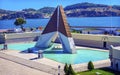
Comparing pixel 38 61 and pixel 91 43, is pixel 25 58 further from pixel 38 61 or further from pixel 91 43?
pixel 91 43

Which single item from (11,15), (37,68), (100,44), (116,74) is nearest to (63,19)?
(100,44)

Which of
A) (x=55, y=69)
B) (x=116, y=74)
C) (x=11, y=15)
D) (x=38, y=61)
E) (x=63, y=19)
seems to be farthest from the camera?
(x=11, y=15)

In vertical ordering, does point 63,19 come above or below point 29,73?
above


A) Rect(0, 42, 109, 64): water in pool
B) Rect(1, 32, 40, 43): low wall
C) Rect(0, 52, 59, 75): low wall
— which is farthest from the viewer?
Rect(1, 32, 40, 43): low wall

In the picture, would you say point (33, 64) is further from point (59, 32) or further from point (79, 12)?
point (79, 12)

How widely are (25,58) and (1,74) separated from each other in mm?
7255

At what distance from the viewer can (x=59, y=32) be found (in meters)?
31.8

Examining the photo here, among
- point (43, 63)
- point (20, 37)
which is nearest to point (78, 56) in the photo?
point (43, 63)

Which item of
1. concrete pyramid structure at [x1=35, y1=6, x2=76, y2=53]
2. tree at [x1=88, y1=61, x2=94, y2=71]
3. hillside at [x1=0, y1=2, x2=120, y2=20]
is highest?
concrete pyramid structure at [x1=35, y1=6, x2=76, y2=53]

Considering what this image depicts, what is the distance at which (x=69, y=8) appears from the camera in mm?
169125

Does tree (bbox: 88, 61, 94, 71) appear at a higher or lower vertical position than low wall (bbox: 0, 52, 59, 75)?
higher

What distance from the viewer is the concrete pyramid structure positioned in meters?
30.3

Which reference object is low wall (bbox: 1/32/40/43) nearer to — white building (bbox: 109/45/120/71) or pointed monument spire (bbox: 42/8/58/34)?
pointed monument spire (bbox: 42/8/58/34)

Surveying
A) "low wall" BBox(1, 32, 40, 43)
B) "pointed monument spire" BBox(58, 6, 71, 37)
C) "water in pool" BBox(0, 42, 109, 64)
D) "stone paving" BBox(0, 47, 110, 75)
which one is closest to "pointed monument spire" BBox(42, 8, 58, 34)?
"pointed monument spire" BBox(58, 6, 71, 37)
